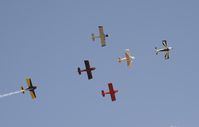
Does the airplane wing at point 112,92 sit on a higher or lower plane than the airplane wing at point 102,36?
lower

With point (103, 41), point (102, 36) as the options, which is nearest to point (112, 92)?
point (103, 41)

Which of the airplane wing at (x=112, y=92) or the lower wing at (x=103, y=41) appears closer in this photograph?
the lower wing at (x=103, y=41)

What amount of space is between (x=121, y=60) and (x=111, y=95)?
8477 mm

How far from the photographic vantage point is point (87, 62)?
115 metres

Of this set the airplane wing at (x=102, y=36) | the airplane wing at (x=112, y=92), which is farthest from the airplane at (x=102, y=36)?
the airplane wing at (x=112, y=92)

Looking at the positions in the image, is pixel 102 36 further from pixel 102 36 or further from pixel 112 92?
pixel 112 92

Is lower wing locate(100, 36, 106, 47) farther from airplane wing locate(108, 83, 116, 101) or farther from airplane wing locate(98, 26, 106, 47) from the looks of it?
airplane wing locate(108, 83, 116, 101)

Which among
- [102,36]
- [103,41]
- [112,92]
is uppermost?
[102,36]

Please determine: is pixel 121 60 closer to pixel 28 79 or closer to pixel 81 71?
pixel 81 71

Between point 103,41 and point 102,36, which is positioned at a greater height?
point 102,36

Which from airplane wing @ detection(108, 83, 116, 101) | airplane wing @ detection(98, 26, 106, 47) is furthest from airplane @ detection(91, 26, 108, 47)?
airplane wing @ detection(108, 83, 116, 101)

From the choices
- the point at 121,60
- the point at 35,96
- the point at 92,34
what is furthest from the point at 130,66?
the point at 35,96

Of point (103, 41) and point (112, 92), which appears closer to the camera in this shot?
point (103, 41)

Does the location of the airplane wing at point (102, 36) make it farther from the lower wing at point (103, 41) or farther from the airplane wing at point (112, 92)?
the airplane wing at point (112, 92)
